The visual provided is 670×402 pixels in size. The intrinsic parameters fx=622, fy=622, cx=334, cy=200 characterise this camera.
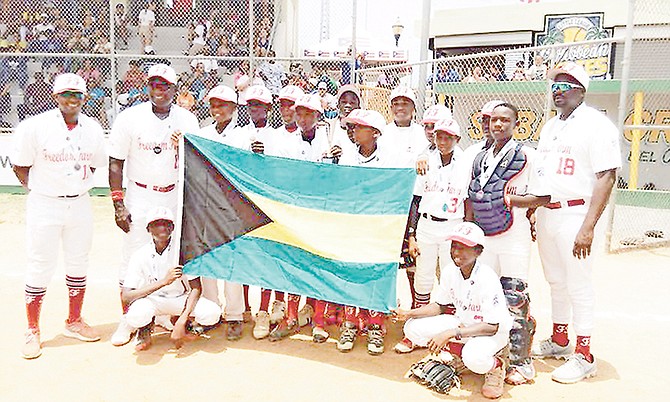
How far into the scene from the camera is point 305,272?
5078 millimetres

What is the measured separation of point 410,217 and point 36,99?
36.5 feet

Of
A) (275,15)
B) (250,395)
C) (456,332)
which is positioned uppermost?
(275,15)

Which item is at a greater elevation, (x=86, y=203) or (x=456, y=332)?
(x=86, y=203)

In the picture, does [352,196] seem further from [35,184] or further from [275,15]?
[275,15]

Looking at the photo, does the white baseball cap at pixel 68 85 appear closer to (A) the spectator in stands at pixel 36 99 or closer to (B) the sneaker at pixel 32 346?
(B) the sneaker at pixel 32 346

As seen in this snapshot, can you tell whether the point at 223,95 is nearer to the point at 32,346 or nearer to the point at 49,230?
the point at 49,230

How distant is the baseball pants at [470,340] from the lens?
4281 mm

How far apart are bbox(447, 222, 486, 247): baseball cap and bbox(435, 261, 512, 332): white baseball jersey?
0.24 m

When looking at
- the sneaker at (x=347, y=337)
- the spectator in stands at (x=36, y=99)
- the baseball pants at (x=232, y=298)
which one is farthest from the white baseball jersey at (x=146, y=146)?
the spectator in stands at (x=36, y=99)

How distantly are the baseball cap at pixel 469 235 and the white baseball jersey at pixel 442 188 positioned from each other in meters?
0.61

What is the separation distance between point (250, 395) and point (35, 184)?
99.1 inches

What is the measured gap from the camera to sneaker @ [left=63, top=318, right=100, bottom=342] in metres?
5.20

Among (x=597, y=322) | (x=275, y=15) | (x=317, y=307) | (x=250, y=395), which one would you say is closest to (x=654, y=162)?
(x=275, y=15)

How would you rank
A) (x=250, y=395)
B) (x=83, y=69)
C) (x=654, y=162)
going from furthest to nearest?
(x=654, y=162) → (x=83, y=69) → (x=250, y=395)
